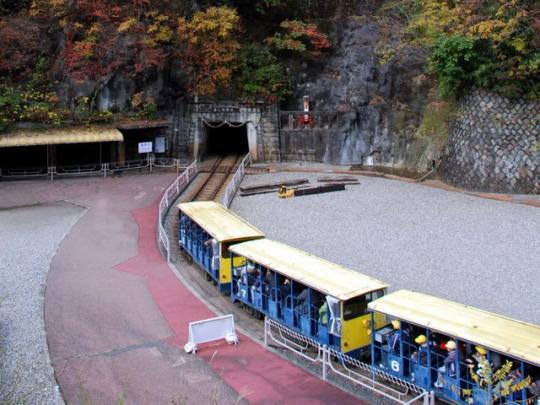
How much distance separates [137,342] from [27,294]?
5.42m

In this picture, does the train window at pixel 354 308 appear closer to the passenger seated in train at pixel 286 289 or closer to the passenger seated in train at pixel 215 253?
the passenger seated in train at pixel 286 289

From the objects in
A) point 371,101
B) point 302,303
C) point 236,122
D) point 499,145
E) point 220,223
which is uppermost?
point 371,101

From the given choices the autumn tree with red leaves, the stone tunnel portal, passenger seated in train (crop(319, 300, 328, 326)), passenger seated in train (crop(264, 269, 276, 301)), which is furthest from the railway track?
passenger seated in train (crop(319, 300, 328, 326))

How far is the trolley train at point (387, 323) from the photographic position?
1079cm

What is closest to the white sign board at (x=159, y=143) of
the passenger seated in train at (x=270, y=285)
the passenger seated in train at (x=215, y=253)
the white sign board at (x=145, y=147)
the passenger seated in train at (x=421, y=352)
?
the white sign board at (x=145, y=147)

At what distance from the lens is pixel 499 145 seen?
3120 centimetres

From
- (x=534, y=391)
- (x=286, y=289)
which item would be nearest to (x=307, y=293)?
(x=286, y=289)

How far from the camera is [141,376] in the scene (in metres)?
13.6

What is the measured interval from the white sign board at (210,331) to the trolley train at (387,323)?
138 cm

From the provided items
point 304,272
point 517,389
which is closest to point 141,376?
point 304,272

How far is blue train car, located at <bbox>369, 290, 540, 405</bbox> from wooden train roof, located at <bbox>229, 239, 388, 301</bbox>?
2.79 feet

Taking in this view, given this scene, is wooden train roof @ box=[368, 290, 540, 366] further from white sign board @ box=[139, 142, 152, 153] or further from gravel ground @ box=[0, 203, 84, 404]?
white sign board @ box=[139, 142, 152, 153]

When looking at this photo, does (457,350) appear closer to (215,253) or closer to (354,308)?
(354,308)

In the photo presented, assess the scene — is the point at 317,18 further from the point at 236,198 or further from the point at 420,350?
the point at 420,350
